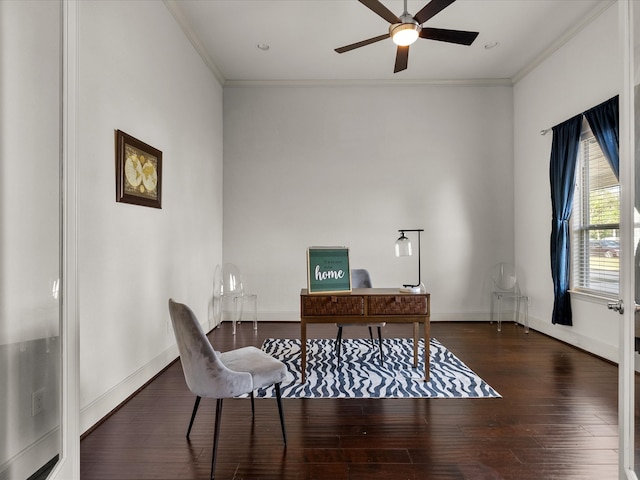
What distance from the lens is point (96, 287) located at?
2.42m

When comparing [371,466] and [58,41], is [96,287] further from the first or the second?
[371,466]

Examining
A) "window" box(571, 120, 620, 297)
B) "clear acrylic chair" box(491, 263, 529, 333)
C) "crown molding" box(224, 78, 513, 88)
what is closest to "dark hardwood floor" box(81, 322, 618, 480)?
"window" box(571, 120, 620, 297)

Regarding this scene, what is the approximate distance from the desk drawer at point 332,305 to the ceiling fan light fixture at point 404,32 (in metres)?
2.16

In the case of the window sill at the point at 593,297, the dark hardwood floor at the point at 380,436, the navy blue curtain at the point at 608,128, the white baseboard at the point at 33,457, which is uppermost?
the navy blue curtain at the point at 608,128

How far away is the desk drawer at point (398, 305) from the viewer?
9.69 feet

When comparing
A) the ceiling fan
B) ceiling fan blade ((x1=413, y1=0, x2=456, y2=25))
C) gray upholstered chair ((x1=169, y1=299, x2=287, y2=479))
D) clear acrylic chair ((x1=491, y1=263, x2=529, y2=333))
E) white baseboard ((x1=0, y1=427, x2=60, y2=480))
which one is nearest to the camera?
white baseboard ((x1=0, y1=427, x2=60, y2=480))

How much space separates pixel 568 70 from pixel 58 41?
4.89m

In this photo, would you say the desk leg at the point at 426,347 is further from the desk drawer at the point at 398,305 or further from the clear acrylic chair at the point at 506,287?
the clear acrylic chair at the point at 506,287

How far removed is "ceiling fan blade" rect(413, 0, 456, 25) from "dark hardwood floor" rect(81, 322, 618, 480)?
2875 mm

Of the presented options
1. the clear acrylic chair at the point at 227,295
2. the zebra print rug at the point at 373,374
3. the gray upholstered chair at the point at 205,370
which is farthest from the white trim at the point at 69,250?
the clear acrylic chair at the point at 227,295

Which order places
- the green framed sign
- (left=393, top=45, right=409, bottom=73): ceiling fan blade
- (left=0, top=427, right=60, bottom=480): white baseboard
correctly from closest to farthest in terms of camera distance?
(left=0, top=427, right=60, bottom=480): white baseboard
the green framed sign
(left=393, top=45, right=409, bottom=73): ceiling fan blade

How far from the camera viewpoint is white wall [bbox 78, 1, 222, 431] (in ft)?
7.69

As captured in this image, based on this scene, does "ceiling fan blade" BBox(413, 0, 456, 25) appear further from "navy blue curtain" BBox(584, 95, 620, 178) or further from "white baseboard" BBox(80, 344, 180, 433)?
"white baseboard" BBox(80, 344, 180, 433)

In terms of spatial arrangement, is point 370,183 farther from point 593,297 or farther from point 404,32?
point 593,297
